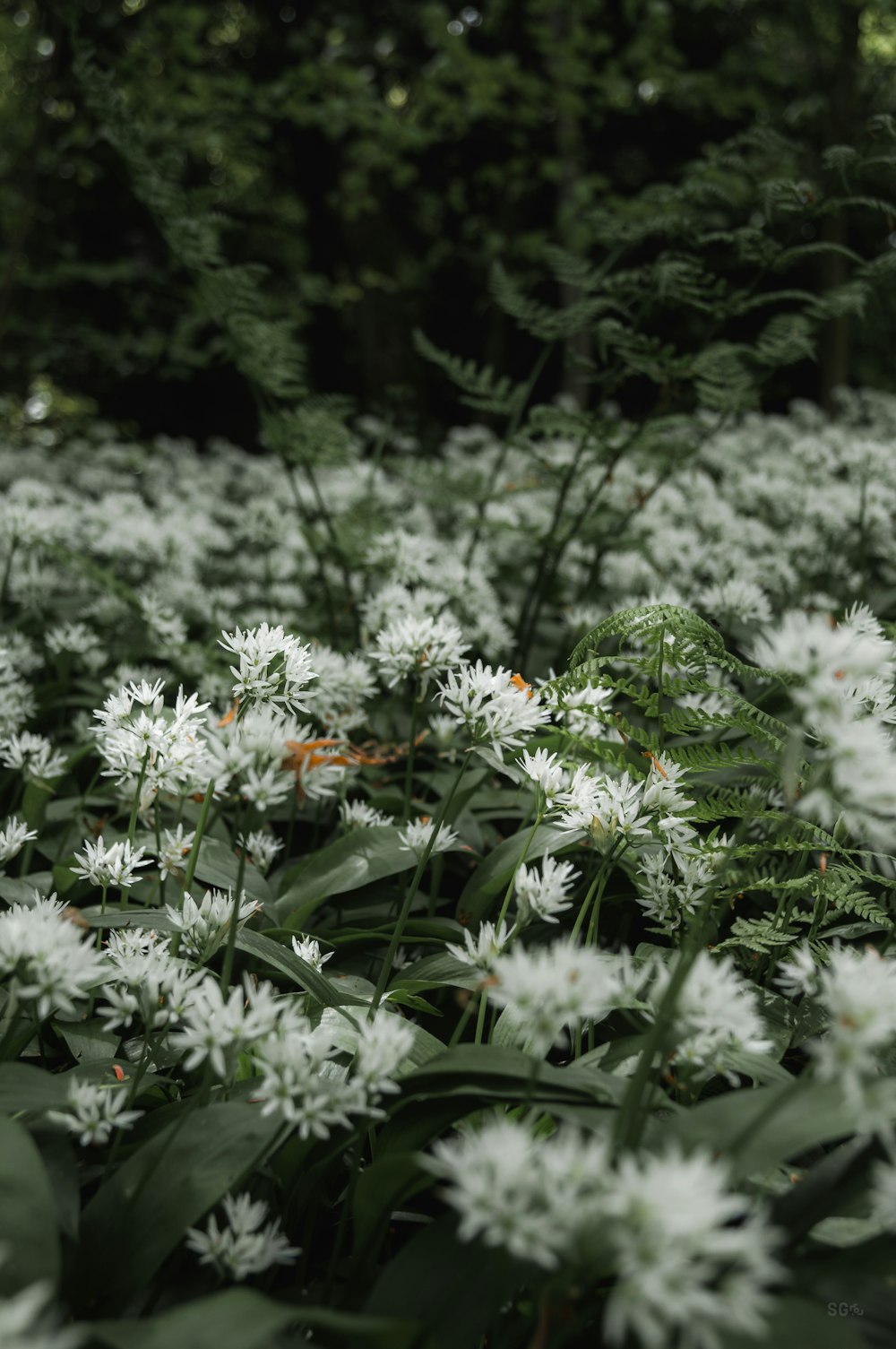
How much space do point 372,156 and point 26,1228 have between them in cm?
718

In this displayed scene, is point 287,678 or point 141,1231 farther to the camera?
point 287,678

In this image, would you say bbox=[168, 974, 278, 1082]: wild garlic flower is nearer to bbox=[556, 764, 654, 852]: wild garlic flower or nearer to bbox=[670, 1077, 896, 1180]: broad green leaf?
bbox=[670, 1077, 896, 1180]: broad green leaf

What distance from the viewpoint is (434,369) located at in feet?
33.1

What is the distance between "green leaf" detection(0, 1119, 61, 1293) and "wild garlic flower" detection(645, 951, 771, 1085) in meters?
0.71

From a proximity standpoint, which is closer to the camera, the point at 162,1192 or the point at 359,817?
the point at 162,1192

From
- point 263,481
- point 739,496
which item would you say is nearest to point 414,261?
point 263,481

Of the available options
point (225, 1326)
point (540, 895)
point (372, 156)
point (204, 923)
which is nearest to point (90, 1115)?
point (204, 923)

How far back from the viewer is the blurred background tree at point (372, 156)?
677cm

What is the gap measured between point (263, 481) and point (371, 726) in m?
3.43

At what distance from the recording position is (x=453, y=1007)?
199 cm

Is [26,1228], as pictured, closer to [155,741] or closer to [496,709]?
[155,741]

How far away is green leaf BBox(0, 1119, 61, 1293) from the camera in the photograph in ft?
3.54

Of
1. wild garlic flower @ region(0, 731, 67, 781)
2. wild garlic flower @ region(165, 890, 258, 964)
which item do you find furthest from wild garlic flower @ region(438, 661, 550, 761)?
wild garlic flower @ region(0, 731, 67, 781)

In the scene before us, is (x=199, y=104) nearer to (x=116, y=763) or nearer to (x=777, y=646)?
(x=116, y=763)
